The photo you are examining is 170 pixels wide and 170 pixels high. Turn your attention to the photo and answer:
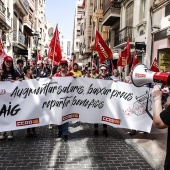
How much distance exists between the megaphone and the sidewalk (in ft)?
7.12

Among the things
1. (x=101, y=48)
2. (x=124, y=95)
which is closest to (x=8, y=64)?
(x=124, y=95)

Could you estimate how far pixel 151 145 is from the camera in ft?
18.2

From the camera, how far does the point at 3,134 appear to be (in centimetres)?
571

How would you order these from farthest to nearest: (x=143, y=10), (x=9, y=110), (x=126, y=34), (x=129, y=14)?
(x=129, y=14) → (x=126, y=34) → (x=143, y=10) → (x=9, y=110)

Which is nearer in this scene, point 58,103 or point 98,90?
point 58,103

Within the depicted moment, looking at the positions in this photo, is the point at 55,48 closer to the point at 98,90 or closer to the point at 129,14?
the point at 98,90

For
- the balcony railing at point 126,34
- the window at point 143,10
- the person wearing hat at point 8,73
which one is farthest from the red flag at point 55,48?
the balcony railing at point 126,34

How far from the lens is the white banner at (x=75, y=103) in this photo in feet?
18.0

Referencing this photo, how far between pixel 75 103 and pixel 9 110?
1.50 metres

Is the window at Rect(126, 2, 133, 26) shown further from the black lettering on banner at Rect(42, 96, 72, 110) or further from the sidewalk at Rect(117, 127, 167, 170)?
the black lettering on banner at Rect(42, 96, 72, 110)

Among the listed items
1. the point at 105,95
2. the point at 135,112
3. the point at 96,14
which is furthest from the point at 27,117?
the point at 96,14

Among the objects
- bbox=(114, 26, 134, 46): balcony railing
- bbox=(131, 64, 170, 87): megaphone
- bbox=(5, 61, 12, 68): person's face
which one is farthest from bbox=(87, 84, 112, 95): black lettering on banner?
bbox=(114, 26, 134, 46): balcony railing

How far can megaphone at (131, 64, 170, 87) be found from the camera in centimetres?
228

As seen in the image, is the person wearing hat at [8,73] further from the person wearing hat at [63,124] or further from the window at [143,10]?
the window at [143,10]
